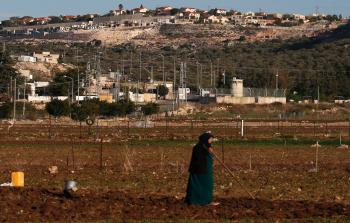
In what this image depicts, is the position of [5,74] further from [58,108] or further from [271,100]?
[271,100]

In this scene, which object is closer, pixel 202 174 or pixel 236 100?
pixel 202 174

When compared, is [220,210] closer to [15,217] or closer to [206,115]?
[15,217]

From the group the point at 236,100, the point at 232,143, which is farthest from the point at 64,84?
the point at 232,143

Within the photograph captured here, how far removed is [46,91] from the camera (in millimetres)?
142875

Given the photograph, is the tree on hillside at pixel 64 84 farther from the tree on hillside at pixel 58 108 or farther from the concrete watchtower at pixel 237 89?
the tree on hillside at pixel 58 108

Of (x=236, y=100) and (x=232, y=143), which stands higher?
(x=236, y=100)

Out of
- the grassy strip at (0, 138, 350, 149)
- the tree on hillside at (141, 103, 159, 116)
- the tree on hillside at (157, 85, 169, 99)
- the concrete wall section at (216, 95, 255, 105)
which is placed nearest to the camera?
the grassy strip at (0, 138, 350, 149)

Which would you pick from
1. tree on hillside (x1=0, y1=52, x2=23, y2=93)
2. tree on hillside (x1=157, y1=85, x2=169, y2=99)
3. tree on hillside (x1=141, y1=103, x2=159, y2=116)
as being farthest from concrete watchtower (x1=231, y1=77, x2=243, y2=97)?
tree on hillside (x1=0, y1=52, x2=23, y2=93)

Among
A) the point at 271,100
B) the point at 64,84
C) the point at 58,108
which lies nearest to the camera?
the point at 58,108

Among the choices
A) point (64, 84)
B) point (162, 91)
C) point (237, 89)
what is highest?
point (64, 84)

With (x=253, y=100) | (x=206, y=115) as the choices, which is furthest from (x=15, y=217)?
(x=253, y=100)

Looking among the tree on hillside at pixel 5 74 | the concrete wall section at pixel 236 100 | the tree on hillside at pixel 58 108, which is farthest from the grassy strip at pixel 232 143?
the tree on hillside at pixel 5 74

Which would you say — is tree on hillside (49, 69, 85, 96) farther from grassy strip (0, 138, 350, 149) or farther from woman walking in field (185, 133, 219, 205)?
woman walking in field (185, 133, 219, 205)

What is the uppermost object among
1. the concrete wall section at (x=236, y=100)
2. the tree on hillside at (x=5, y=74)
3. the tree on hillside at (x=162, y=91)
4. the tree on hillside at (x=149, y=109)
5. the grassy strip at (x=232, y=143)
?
the tree on hillside at (x=5, y=74)
